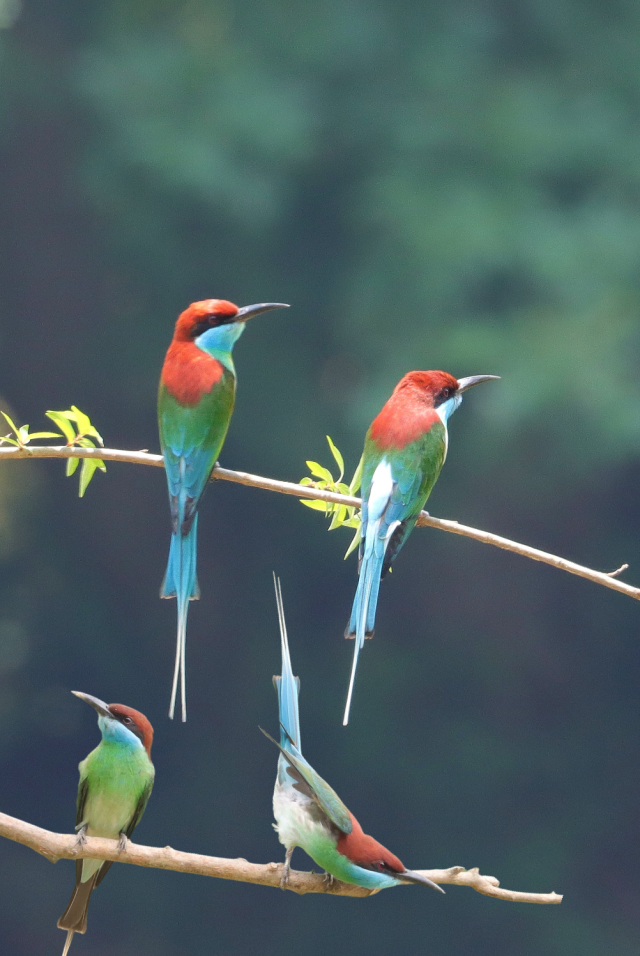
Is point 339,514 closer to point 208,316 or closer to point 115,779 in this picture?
point 208,316

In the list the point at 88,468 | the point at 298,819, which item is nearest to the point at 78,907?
the point at 298,819

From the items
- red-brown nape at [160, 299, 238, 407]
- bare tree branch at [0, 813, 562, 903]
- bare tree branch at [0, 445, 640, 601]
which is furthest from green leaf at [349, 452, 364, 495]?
bare tree branch at [0, 813, 562, 903]

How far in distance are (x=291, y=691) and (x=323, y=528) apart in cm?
561

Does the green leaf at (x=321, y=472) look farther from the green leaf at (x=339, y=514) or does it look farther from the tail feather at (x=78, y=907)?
the tail feather at (x=78, y=907)

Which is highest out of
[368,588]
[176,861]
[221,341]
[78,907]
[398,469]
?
[221,341]

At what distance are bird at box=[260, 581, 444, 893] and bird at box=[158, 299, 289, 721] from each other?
165 mm

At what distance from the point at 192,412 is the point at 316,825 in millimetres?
543

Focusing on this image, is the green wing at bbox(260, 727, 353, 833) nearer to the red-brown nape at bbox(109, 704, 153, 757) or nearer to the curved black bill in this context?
the curved black bill

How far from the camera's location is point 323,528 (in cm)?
680

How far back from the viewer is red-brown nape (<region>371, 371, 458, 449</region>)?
1496 mm

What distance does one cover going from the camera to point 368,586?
4.25 ft

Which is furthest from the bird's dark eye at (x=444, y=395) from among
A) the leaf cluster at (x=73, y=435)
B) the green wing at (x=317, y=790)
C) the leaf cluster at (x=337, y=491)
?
the green wing at (x=317, y=790)

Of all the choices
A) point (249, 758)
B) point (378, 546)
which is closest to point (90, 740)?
point (249, 758)

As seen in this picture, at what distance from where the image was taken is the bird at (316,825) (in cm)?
114
